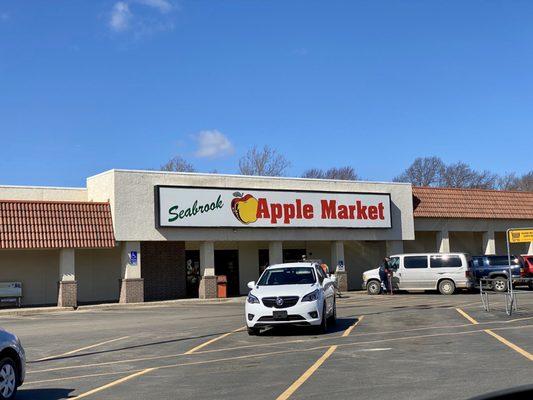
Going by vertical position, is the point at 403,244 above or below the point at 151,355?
above

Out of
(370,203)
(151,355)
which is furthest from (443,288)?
(151,355)

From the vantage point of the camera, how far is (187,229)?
104 feet

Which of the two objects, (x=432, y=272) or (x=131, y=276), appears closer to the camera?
(x=131, y=276)

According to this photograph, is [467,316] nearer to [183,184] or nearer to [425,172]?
[183,184]

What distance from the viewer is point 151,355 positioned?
13.0m

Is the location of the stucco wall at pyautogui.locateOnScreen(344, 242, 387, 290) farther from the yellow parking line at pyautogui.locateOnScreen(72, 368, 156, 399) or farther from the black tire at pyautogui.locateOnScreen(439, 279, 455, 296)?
the yellow parking line at pyautogui.locateOnScreen(72, 368, 156, 399)

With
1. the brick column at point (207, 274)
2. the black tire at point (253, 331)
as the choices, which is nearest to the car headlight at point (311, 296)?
the black tire at point (253, 331)

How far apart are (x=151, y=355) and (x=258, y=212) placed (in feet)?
67.1

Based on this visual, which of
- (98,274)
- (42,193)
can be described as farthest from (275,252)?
(42,193)

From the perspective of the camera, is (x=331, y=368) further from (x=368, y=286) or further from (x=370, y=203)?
(x=370, y=203)

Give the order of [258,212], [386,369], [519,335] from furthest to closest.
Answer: [258,212] → [519,335] → [386,369]

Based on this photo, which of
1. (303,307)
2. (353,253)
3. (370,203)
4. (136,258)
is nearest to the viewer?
(303,307)

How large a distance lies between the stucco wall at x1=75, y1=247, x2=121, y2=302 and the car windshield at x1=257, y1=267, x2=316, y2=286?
1712 centimetres

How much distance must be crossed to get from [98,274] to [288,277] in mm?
17839
